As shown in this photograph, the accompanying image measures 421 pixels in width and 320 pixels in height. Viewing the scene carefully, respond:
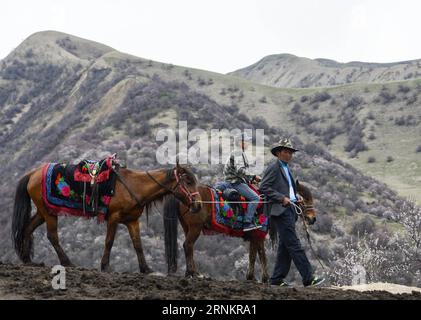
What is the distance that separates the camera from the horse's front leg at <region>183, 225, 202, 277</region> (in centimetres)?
1012

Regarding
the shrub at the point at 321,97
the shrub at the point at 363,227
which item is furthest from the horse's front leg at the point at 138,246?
the shrub at the point at 321,97

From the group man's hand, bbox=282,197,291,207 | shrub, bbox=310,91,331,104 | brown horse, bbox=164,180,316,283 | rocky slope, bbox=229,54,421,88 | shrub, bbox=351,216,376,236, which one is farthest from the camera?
rocky slope, bbox=229,54,421,88

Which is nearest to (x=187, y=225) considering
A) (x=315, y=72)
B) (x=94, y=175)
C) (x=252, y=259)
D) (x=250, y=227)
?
(x=250, y=227)

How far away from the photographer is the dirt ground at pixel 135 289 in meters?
6.48

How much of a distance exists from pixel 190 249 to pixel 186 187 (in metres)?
1.38

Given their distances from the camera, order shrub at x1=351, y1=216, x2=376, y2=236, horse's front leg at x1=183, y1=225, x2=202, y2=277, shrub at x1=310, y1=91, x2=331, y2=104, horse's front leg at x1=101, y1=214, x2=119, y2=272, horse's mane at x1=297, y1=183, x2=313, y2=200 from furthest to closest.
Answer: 1. shrub at x1=310, y1=91, x2=331, y2=104
2. shrub at x1=351, y1=216, x2=376, y2=236
3. horse's front leg at x1=183, y1=225, x2=202, y2=277
4. horse's mane at x1=297, y1=183, x2=313, y2=200
5. horse's front leg at x1=101, y1=214, x2=119, y2=272

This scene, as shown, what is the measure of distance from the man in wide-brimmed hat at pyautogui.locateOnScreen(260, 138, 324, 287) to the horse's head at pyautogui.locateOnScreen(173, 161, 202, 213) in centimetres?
147

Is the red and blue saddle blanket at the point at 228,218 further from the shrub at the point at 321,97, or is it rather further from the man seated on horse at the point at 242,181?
the shrub at the point at 321,97

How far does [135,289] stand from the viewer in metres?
6.94

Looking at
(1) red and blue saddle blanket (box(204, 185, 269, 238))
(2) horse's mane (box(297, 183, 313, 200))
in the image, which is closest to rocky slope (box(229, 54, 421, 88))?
(1) red and blue saddle blanket (box(204, 185, 269, 238))

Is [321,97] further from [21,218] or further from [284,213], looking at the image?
[284,213]

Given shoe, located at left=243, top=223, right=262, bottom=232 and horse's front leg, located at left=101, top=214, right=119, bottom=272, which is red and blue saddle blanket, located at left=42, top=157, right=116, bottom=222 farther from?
shoe, located at left=243, top=223, right=262, bottom=232

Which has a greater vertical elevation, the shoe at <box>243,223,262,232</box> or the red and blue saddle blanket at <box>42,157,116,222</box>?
the red and blue saddle blanket at <box>42,157,116,222</box>
